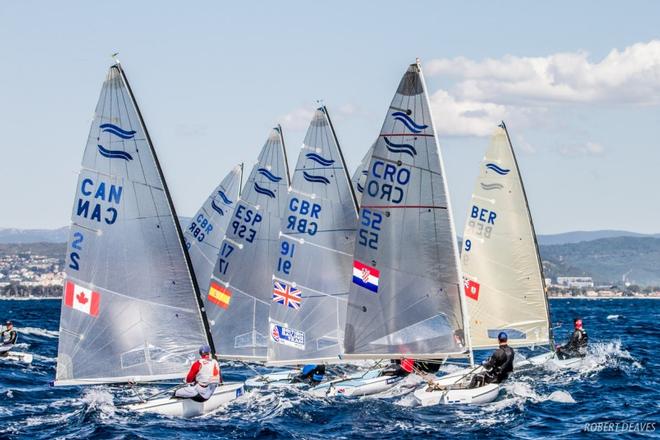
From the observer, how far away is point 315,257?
32.8 meters

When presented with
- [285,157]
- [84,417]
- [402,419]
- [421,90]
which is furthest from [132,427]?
[285,157]

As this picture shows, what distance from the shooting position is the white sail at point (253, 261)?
1438 inches

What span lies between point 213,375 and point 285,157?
11357 millimetres

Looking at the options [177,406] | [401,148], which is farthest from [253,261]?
[177,406]

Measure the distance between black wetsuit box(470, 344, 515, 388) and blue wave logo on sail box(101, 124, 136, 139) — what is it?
10459mm

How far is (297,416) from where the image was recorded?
28.0m

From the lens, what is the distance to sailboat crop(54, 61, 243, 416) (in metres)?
26.6

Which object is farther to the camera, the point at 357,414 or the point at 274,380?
the point at 274,380

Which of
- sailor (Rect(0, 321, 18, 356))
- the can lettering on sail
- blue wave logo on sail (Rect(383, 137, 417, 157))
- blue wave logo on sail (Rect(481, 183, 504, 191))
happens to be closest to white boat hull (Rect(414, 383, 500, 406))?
the can lettering on sail

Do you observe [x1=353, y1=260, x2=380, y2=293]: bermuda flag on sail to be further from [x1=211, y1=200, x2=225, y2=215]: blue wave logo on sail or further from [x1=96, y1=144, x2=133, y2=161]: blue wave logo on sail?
[x1=211, y1=200, x2=225, y2=215]: blue wave logo on sail

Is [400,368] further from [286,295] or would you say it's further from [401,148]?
[401,148]

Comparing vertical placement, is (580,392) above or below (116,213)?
below

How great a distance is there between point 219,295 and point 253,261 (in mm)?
1637

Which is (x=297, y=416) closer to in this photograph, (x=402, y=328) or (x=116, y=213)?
(x=402, y=328)
